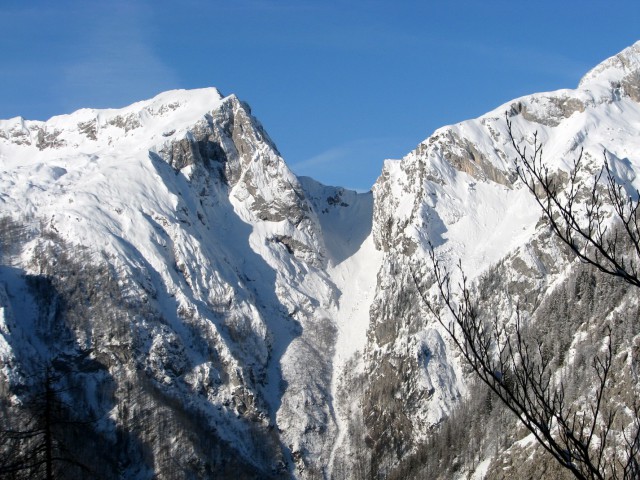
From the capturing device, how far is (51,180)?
157m

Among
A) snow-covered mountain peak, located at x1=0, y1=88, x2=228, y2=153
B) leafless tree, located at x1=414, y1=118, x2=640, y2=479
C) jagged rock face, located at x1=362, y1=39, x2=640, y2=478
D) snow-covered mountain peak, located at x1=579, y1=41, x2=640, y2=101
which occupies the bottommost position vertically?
leafless tree, located at x1=414, y1=118, x2=640, y2=479

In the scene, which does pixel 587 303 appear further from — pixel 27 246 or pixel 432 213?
pixel 27 246

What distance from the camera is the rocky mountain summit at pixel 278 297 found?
124562mm

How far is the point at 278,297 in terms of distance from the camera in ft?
523

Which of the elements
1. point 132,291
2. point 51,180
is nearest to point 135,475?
point 132,291

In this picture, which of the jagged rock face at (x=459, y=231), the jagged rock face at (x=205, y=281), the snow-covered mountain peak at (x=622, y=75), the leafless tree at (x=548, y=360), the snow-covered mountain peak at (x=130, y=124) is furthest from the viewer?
the snow-covered mountain peak at (x=130, y=124)

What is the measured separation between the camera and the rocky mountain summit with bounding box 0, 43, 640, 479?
125 m

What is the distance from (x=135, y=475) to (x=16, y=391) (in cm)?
1938

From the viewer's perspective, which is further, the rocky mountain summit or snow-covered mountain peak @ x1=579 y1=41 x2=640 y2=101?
snow-covered mountain peak @ x1=579 y1=41 x2=640 y2=101

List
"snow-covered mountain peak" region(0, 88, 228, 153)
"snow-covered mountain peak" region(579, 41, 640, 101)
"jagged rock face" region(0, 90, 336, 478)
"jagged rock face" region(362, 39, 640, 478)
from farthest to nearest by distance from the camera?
"snow-covered mountain peak" region(0, 88, 228, 153)
"snow-covered mountain peak" region(579, 41, 640, 101)
"jagged rock face" region(362, 39, 640, 478)
"jagged rock face" region(0, 90, 336, 478)

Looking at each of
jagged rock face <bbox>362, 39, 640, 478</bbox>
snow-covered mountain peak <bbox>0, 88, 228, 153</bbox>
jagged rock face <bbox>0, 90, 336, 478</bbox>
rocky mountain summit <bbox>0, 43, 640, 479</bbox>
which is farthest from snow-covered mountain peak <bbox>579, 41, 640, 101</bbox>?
snow-covered mountain peak <bbox>0, 88, 228, 153</bbox>

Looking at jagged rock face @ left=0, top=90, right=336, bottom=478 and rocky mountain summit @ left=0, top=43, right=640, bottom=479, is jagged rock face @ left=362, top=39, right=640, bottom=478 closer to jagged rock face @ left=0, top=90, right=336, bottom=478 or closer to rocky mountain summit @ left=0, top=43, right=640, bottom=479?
rocky mountain summit @ left=0, top=43, right=640, bottom=479

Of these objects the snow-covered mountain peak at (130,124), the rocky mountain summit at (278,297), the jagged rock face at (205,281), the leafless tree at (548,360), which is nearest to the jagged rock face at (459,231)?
the rocky mountain summit at (278,297)

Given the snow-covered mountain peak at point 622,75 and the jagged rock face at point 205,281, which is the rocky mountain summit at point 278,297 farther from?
the snow-covered mountain peak at point 622,75
